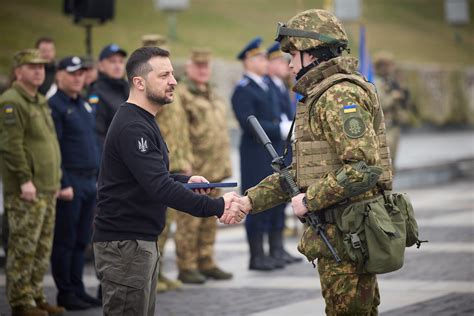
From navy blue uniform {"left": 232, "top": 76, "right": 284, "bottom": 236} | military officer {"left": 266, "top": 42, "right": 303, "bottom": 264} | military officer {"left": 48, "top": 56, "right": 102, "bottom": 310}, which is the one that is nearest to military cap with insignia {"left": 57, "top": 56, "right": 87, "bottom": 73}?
military officer {"left": 48, "top": 56, "right": 102, "bottom": 310}

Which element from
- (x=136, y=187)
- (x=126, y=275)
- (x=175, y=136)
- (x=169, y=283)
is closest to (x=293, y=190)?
(x=136, y=187)

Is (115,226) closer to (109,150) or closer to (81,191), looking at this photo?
(109,150)

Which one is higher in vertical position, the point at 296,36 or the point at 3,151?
the point at 296,36

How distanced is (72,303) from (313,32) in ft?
13.5

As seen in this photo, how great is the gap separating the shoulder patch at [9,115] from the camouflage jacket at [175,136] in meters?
1.68

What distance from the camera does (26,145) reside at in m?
8.62

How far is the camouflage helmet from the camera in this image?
573cm

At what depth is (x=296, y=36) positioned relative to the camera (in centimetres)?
578

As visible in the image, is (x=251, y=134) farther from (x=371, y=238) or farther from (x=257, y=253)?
(x=371, y=238)

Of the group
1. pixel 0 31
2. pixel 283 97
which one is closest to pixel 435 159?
pixel 0 31

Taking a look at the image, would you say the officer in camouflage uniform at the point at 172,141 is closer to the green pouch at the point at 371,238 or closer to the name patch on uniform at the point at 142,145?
the name patch on uniform at the point at 142,145

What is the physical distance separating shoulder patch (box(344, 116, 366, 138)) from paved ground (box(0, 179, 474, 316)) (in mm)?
3191

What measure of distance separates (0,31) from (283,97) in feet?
49.2

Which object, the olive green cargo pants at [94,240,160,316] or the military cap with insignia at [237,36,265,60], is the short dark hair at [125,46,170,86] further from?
the military cap with insignia at [237,36,265,60]
